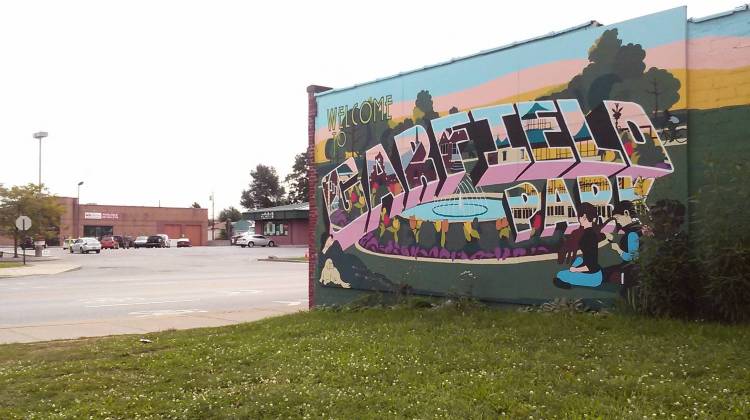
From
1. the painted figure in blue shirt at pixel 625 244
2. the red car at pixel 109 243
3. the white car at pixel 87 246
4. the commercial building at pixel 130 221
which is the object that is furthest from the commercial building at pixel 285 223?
the painted figure in blue shirt at pixel 625 244

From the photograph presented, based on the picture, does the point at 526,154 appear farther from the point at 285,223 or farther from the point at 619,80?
the point at 285,223

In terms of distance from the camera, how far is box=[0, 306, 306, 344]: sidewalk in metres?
10.3

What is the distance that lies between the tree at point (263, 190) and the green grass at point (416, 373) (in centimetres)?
11231

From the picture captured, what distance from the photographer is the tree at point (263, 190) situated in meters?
119

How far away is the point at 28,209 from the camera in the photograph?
139 ft

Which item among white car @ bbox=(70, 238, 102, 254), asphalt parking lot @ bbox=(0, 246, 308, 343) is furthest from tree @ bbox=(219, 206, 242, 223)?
asphalt parking lot @ bbox=(0, 246, 308, 343)

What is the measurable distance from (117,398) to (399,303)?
5427mm

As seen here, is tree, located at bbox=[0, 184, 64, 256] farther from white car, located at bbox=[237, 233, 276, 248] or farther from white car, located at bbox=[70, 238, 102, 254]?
white car, located at bbox=[237, 233, 276, 248]

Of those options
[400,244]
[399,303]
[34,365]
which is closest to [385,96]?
[400,244]

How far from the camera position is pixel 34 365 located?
7289 mm

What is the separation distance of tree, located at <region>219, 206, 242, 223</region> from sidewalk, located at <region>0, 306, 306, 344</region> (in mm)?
116801

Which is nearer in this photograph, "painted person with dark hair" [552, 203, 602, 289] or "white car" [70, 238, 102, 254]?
"painted person with dark hair" [552, 203, 602, 289]

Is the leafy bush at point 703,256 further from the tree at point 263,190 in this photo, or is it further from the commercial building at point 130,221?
the tree at point 263,190

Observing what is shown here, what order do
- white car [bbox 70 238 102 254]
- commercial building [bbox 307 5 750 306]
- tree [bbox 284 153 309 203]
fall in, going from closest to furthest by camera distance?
commercial building [bbox 307 5 750 306] → white car [bbox 70 238 102 254] → tree [bbox 284 153 309 203]
